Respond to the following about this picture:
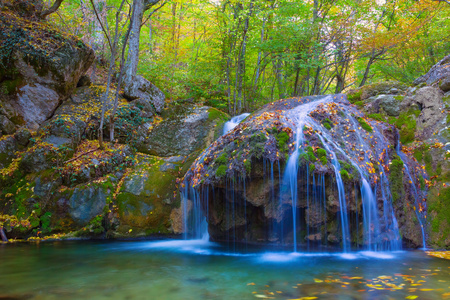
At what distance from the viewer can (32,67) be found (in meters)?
8.98

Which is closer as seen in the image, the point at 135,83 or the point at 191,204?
the point at 191,204

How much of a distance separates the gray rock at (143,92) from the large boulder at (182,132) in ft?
2.52

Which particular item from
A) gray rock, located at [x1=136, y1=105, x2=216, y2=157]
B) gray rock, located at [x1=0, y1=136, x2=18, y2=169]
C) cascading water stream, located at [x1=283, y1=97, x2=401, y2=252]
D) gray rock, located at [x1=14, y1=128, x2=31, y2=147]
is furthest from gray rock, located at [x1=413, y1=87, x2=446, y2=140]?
gray rock, located at [x1=0, y1=136, x2=18, y2=169]

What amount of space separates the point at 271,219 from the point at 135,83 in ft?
26.3

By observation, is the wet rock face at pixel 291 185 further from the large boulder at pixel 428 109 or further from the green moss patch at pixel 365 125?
the large boulder at pixel 428 109

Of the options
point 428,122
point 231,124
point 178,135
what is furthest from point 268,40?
point 428,122

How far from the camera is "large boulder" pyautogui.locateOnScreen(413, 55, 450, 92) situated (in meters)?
7.95

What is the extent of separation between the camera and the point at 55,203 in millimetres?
7184

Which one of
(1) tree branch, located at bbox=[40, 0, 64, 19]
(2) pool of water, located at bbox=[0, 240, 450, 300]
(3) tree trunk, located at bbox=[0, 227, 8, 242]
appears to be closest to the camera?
(2) pool of water, located at bbox=[0, 240, 450, 300]

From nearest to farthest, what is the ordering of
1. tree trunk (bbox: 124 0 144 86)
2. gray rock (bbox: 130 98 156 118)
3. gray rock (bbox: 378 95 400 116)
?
1. gray rock (bbox: 378 95 400 116)
2. gray rock (bbox: 130 98 156 118)
3. tree trunk (bbox: 124 0 144 86)

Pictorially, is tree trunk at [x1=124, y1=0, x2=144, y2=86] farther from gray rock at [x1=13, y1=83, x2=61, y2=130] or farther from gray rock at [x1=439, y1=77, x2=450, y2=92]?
gray rock at [x1=439, y1=77, x2=450, y2=92]

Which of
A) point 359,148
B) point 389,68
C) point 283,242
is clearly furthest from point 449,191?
point 389,68

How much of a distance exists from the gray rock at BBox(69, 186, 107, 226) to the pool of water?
112 cm

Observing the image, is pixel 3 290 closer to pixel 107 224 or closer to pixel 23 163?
pixel 107 224
